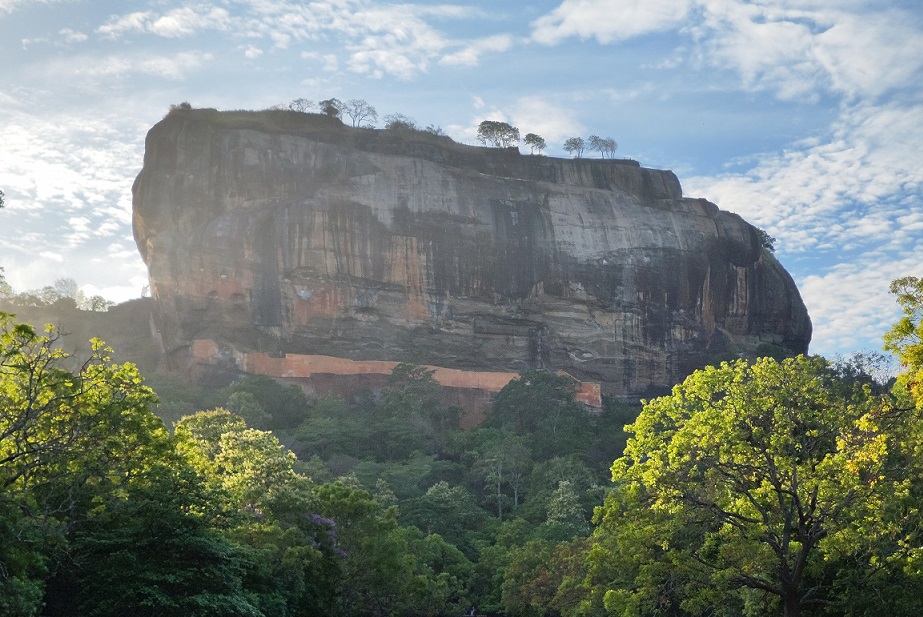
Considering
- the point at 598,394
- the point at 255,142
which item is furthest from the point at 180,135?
the point at 598,394

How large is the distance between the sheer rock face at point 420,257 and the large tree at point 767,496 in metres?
46.3

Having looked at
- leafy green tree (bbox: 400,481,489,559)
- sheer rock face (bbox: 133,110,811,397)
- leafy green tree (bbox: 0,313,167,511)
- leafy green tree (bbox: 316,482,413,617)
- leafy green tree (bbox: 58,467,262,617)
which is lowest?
leafy green tree (bbox: 400,481,489,559)

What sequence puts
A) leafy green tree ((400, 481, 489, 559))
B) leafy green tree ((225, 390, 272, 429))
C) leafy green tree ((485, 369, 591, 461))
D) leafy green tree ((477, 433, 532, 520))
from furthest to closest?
leafy green tree ((485, 369, 591, 461)) < leafy green tree ((225, 390, 272, 429)) < leafy green tree ((477, 433, 532, 520)) < leafy green tree ((400, 481, 489, 559))

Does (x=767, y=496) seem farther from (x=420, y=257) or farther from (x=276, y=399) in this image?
(x=420, y=257)

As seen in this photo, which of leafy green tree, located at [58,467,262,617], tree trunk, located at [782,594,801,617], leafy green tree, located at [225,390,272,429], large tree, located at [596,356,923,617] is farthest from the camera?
leafy green tree, located at [225,390,272,429]

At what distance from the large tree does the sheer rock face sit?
152ft

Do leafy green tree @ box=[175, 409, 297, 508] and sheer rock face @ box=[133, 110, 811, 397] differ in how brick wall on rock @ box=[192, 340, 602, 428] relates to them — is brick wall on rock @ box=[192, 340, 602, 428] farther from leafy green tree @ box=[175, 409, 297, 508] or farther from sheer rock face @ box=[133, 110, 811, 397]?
leafy green tree @ box=[175, 409, 297, 508]

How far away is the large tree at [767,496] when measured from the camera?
15516 mm

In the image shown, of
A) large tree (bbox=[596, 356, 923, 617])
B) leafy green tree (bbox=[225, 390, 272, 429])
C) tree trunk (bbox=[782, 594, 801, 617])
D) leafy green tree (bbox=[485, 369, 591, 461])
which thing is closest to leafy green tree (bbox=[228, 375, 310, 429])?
leafy green tree (bbox=[225, 390, 272, 429])

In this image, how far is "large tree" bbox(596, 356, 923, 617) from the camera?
15516 millimetres

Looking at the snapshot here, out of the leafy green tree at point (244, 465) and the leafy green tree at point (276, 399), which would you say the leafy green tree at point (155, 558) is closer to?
the leafy green tree at point (244, 465)

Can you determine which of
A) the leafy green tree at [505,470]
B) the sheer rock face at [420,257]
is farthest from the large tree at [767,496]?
the sheer rock face at [420,257]

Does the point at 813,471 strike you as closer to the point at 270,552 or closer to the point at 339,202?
the point at 270,552

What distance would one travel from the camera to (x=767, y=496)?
53.1 ft
